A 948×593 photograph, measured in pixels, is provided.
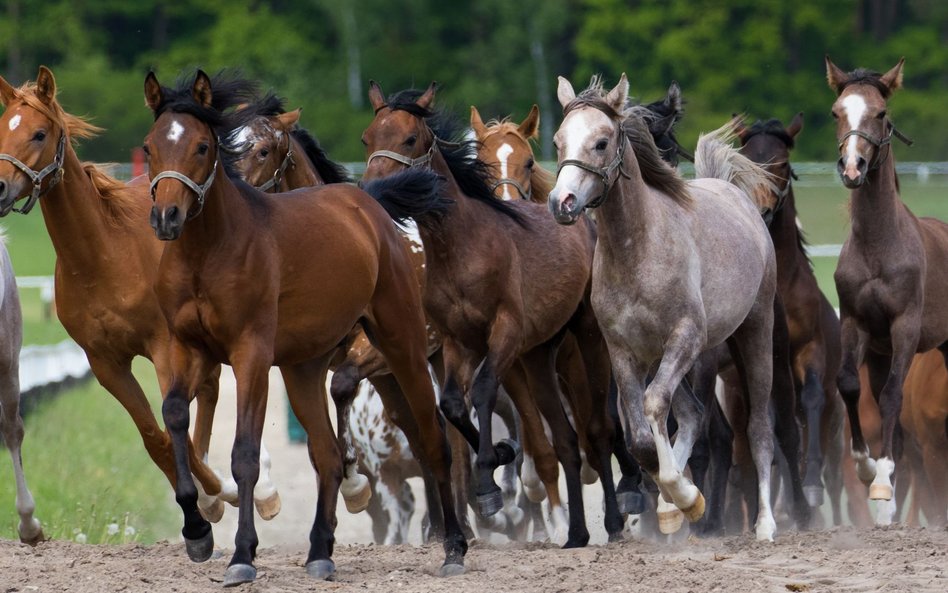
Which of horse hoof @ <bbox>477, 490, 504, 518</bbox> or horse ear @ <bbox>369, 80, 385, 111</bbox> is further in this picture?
horse ear @ <bbox>369, 80, 385, 111</bbox>

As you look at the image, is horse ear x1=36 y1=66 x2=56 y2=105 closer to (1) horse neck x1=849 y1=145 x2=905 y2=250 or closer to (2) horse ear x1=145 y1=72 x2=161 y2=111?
(2) horse ear x1=145 y1=72 x2=161 y2=111

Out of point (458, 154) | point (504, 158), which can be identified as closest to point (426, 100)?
point (458, 154)

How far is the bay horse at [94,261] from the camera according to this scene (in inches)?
295

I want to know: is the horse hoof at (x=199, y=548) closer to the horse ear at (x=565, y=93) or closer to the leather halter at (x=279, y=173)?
the horse ear at (x=565, y=93)

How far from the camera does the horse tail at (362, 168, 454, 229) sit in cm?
816

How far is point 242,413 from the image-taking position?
655 cm

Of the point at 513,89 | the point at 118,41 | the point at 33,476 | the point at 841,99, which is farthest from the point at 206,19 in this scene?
the point at 841,99

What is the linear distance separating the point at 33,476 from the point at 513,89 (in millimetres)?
28102

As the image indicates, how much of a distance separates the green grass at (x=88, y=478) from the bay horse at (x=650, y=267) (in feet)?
11.1

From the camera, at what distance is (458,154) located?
352 inches

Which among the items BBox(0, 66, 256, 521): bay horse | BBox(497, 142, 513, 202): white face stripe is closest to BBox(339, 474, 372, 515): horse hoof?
BBox(0, 66, 256, 521): bay horse

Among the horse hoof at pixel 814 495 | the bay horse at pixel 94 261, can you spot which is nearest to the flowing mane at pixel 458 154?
the bay horse at pixel 94 261

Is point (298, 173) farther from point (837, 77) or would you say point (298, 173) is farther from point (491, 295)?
point (837, 77)

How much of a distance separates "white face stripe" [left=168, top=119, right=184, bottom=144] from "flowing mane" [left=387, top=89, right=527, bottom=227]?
2.38 meters
